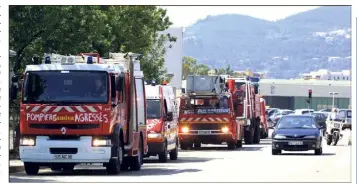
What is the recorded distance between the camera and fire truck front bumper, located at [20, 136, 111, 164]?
25.8 m

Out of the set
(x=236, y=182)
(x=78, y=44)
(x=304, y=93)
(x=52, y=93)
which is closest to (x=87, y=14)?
(x=78, y=44)

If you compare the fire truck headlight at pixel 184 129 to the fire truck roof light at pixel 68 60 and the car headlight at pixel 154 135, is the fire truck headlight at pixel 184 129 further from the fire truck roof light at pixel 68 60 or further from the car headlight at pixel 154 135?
the fire truck roof light at pixel 68 60

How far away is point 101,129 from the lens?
26016 millimetres

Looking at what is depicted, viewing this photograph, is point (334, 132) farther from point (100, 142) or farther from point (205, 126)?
point (100, 142)

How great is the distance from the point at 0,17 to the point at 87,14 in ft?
52.6

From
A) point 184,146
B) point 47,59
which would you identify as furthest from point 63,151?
point 184,146

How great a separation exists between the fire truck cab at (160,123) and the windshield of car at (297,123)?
17.6 feet

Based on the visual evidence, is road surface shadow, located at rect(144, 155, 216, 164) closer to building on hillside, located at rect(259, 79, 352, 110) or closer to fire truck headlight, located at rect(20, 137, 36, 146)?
fire truck headlight, located at rect(20, 137, 36, 146)

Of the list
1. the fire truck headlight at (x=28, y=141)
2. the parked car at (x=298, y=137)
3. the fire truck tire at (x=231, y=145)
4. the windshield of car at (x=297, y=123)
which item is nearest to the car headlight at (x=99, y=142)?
the fire truck headlight at (x=28, y=141)

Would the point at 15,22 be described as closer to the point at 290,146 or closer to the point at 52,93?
the point at 52,93

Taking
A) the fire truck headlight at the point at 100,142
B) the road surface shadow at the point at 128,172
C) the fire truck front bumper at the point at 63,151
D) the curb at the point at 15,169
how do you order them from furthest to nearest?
the curb at the point at 15,169
the road surface shadow at the point at 128,172
the fire truck headlight at the point at 100,142
the fire truck front bumper at the point at 63,151

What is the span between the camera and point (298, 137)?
39.5 metres

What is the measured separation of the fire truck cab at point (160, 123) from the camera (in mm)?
33781

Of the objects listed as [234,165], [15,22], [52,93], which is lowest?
[234,165]
